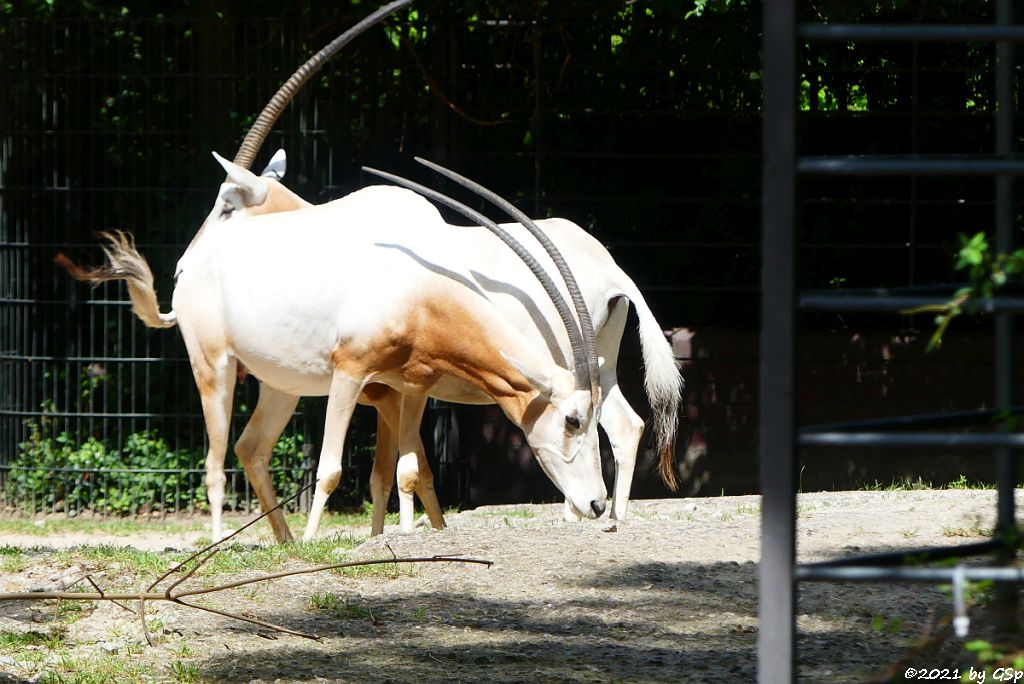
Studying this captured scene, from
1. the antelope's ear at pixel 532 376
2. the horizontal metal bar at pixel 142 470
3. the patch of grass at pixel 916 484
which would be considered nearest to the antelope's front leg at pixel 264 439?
the horizontal metal bar at pixel 142 470

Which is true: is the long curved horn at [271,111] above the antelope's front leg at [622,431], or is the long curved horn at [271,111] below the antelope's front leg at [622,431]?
above

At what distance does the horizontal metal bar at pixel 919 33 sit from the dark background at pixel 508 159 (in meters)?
7.59

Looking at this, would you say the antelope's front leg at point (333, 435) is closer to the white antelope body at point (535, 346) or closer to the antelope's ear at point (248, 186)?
the white antelope body at point (535, 346)

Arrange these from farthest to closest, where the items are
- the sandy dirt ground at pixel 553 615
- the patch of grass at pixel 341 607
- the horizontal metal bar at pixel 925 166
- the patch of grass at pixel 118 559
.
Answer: the patch of grass at pixel 118 559, the patch of grass at pixel 341 607, the sandy dirt ground at pixel 553 615, the horizontal metal bar at pixel 925 166

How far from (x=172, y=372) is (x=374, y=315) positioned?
136 inches

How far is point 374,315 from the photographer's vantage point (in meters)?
7.04

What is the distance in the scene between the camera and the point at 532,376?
685 cm

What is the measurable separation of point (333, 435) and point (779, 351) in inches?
210

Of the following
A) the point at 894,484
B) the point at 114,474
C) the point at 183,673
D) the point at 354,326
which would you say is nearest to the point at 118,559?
the point at 354,326

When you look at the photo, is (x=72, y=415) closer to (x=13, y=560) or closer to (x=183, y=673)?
(x=13, y=560)

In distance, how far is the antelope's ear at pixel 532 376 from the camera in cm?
685

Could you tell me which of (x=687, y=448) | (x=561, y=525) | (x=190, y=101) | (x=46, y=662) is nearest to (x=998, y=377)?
(x=46, y=662)

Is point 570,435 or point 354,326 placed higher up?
point 354,326

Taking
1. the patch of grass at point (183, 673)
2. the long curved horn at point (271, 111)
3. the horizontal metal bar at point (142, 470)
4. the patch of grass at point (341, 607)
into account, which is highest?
the long curved horn at point (271, 111)
